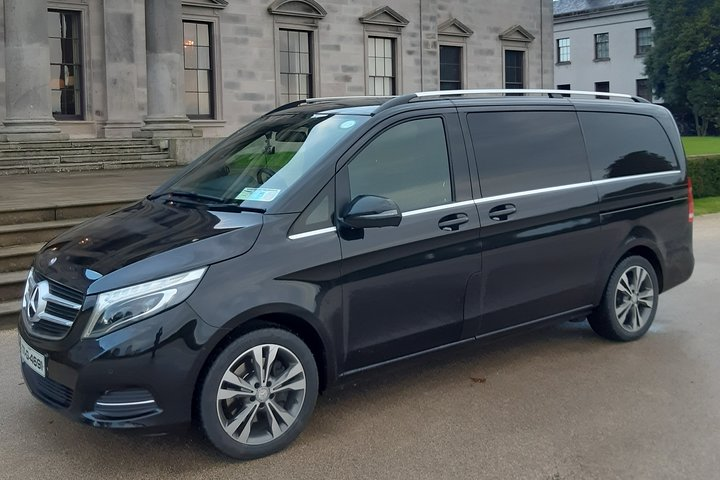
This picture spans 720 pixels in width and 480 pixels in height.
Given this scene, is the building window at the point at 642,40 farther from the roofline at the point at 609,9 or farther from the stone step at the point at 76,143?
the stone step at the point at 76,143

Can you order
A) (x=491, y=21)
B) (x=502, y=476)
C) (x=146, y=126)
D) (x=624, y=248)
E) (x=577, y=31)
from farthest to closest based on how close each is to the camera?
1. (x=577, y=31)
2. (x=491, y=21)
3. (x=146, y=126)
4. (x=624, y=248)
5. (x=502, y=476)

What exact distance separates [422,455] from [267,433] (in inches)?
34.2

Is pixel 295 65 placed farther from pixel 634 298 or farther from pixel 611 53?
pixel 611 53

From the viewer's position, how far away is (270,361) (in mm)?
4281

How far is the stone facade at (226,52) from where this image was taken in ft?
54.1

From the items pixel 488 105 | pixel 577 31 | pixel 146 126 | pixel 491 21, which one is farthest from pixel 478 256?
pixel 577 31

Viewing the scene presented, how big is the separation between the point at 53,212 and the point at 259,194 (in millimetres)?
5650

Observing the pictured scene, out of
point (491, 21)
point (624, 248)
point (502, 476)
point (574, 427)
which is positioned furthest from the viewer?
point (491, 21)

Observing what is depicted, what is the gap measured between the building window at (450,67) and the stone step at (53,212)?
1997 cm

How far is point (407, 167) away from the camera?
501cm

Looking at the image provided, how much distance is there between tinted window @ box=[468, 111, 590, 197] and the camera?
539 cm

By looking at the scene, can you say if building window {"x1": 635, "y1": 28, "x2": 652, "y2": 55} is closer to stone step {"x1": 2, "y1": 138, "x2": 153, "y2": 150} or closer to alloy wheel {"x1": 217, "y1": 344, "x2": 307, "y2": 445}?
stone step {"x1": 2, "y1": 138, "x2": 153, "y2": 150}

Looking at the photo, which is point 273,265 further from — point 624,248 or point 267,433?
point 624,248

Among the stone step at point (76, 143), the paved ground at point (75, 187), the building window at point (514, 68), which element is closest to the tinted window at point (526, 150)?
the paved ground at point (75, 187)
